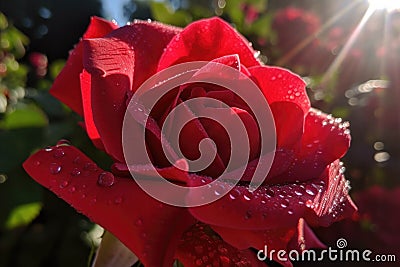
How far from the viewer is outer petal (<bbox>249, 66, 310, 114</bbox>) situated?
42 cm

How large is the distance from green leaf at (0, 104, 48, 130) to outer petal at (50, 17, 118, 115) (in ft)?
1.51

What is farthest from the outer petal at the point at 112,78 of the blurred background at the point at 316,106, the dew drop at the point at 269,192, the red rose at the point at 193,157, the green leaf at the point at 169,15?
the green leaf at the point at 169,15

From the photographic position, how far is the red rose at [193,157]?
31cm

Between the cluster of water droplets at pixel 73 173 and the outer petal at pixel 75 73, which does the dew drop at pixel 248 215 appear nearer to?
the cluster of water droplets at pixel 73 173

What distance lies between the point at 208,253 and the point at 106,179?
9cm

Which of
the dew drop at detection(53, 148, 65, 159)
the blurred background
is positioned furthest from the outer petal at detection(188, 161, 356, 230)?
the blurred background

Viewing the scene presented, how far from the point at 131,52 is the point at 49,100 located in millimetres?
627

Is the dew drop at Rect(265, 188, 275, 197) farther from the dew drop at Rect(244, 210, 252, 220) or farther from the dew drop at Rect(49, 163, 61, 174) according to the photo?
the dew drop at Rect(49, 163, 61, 174)

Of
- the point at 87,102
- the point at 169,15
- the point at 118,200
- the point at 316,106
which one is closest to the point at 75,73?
the point at 87,102

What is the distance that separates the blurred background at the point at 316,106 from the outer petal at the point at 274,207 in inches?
11.9

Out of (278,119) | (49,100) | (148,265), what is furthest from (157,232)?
(49,100)

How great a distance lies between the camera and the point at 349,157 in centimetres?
85

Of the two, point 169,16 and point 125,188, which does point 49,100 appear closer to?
point 169,16

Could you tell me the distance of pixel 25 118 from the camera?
924 mm
